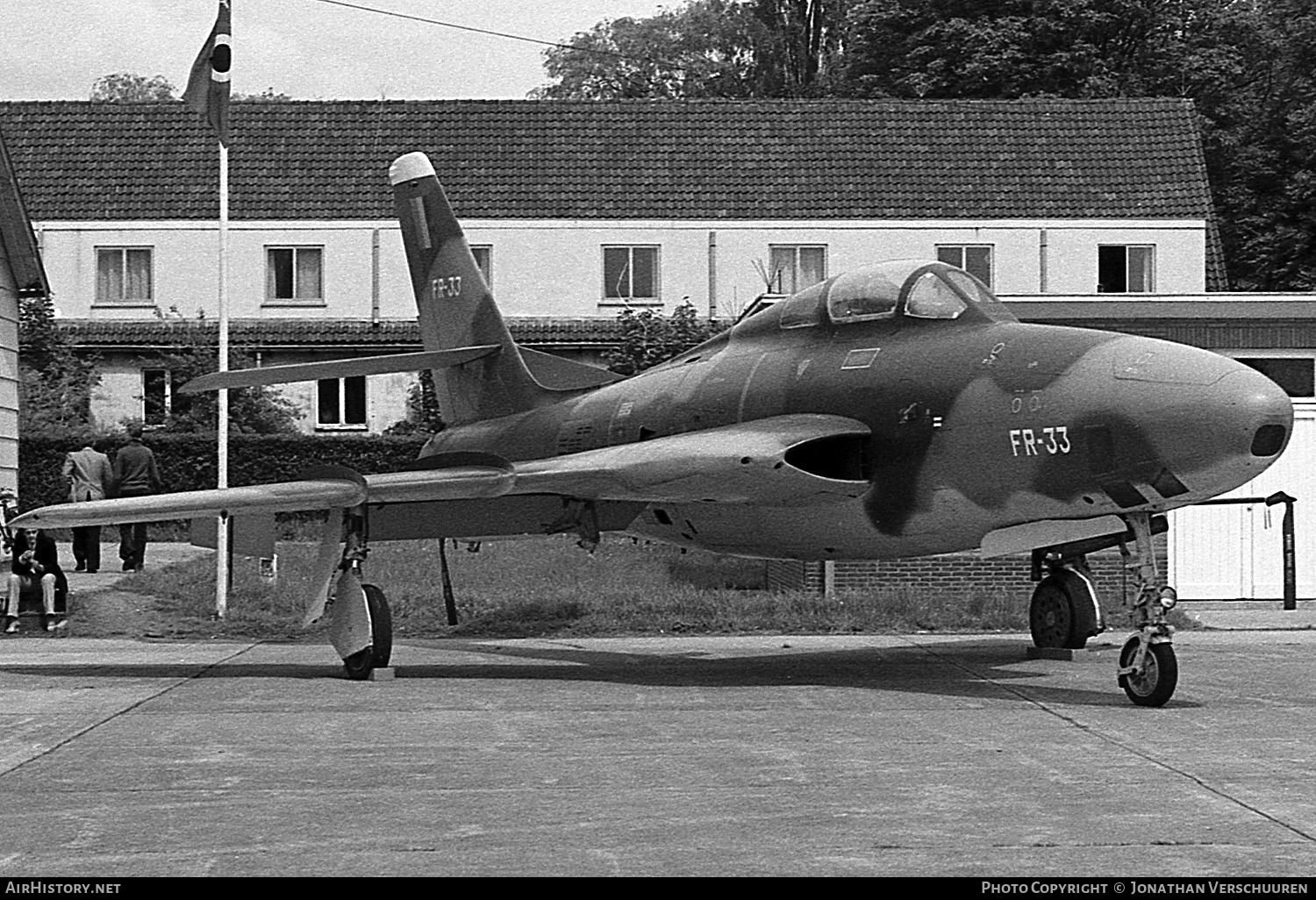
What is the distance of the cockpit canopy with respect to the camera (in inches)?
531

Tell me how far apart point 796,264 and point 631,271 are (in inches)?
150

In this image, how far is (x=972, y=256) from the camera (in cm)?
4256

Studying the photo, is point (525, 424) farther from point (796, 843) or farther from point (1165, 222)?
point (1165, 222)

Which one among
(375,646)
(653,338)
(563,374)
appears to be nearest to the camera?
(375,646)

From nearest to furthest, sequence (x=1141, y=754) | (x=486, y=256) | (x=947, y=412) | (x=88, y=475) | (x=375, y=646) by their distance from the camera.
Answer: (x=1141, y=754) < (x=947, y=412) < (x=375, y=646) < (x=88, y=475) < (x=486, y=256)

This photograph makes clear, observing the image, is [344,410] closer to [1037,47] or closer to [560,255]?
[560,255]

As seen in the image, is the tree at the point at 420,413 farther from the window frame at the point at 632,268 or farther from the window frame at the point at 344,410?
the window frame at the point at 632,268

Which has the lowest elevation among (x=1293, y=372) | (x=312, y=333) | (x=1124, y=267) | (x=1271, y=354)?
(x=1293, y=372)

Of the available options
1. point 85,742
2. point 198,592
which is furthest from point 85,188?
point 85,742

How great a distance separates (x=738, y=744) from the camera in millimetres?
10297

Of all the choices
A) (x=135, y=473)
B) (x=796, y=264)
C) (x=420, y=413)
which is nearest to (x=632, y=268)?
(x=796, y=264)

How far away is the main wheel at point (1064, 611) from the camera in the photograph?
50.1 feet

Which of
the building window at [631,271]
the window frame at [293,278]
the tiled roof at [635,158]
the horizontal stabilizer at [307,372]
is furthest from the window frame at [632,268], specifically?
the horizontal stabilizer at [307,372]

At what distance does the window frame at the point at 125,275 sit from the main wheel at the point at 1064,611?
3070 cm
